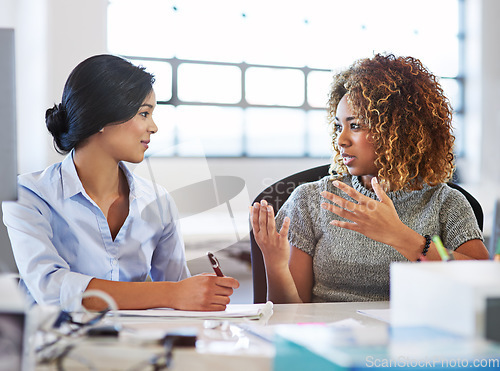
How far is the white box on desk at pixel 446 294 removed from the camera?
0.59 metres

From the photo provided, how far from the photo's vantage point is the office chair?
163 centimetres

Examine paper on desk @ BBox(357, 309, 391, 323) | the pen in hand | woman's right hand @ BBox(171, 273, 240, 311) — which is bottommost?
paper on desk @ BBox(357, 309, 391, 323)

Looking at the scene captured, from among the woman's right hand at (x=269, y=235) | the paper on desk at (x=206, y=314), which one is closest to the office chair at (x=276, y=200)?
the woman's right hand at (x=269, y=235)

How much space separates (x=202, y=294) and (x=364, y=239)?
564 millimetres

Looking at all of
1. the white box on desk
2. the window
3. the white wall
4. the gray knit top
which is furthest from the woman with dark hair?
the window

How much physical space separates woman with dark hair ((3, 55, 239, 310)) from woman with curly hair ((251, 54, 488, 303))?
0.31 metres

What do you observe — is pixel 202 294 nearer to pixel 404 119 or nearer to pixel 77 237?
pixel 77 237

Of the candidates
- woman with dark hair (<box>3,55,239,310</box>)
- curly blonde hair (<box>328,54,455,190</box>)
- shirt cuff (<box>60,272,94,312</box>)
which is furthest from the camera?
curly blonde hair (<box>328,54,455,190</box>)

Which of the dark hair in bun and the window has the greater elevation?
the window

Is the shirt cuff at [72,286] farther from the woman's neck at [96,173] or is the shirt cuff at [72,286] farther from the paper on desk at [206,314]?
the woman's neck at [96,173]

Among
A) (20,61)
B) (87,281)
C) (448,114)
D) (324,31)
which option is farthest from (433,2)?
(87,281)

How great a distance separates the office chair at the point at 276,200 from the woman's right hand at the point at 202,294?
1.50ft

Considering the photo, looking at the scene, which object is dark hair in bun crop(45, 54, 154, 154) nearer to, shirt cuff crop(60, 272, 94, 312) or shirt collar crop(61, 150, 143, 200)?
shirt collar crop(61, 150, 143, 200)

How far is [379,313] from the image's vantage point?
1113 mm
